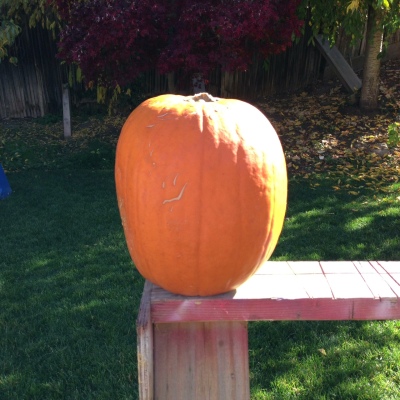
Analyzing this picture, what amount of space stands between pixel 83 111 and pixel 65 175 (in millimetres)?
2977

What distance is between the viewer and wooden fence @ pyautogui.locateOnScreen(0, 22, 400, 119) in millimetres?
8992

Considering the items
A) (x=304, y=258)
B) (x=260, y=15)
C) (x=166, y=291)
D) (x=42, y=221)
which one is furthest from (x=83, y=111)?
(x=166, y=291)

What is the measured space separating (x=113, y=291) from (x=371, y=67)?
18.7 ft

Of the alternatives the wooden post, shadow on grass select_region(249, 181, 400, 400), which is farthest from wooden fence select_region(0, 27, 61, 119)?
shadow on grass select_region(249, 181, 400, 400)

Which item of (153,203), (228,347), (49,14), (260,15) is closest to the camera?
(153,203)

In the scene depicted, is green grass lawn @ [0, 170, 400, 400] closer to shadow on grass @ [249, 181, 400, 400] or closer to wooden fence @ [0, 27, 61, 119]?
shadow on grass @ [249, 181, 400, 400]

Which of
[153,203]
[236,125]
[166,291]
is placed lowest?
[166,291]

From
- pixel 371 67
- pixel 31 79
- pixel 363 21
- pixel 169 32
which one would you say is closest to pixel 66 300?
pixel 169 32

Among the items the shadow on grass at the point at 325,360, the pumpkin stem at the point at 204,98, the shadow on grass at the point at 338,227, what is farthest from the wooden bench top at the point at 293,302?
the shadow on grass at the point at 338,227

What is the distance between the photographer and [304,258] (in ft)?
13.7

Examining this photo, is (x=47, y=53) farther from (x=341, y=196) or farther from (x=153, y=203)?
(x=153, y=203)

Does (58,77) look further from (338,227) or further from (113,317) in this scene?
(113,317)

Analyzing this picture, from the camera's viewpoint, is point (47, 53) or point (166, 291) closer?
point (166, 291)

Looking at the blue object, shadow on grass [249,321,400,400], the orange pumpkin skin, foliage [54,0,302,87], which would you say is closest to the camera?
the orange pumpkin skin
